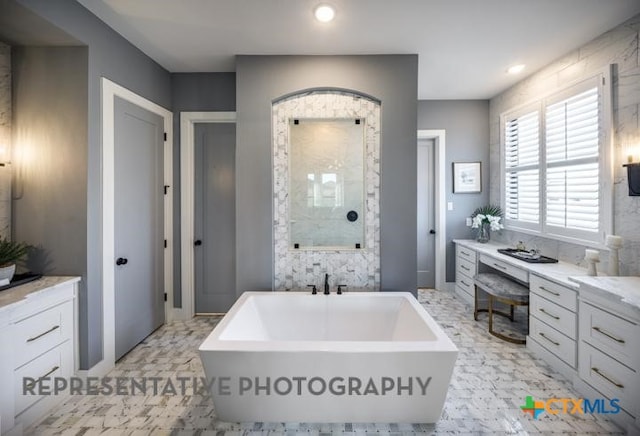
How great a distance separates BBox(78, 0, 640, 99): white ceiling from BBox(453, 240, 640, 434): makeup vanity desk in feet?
6.49

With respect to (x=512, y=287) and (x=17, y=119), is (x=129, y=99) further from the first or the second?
(x=512, y=287)

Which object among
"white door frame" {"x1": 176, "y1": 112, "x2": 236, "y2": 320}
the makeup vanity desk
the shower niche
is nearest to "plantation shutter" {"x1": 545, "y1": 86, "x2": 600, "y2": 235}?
the makeup vanity desk

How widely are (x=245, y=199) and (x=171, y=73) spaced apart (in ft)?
5.74

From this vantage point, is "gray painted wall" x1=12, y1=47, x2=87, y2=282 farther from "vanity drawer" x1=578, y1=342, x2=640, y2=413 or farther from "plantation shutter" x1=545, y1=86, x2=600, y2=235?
"plantation shutter" x1=545, y1=86, x2=600, y2=235

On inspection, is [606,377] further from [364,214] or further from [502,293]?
[364,214]

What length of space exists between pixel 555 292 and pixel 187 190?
3568 millimetres

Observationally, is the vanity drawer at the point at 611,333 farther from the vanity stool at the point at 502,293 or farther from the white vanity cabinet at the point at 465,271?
the white vanity cabinet at the point at 465,271

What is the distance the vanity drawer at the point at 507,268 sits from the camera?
2683 millimetres

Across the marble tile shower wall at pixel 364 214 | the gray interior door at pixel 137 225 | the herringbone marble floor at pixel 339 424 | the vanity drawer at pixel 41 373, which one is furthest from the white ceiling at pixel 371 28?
the herringbone marble floor at pixel 339 424

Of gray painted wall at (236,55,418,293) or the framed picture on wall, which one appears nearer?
gray painted wall at (236,55,418,293)

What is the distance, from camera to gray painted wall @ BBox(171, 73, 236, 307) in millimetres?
3094

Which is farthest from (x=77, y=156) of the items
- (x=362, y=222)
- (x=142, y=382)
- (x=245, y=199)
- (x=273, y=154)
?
(x=362, y=222)

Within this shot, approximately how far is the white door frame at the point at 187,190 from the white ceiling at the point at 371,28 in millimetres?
509

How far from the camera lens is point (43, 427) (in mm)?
1702
